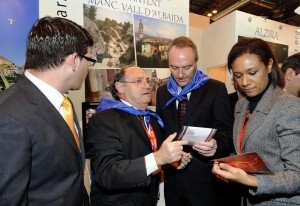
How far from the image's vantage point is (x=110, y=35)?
9.45 ft

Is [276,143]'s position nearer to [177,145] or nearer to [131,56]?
[177,145]

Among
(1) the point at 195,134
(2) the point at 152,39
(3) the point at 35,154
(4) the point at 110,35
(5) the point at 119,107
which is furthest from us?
(2) the point at 152,39

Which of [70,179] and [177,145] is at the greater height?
[177,145]

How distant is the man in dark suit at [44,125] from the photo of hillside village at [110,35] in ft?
4.67

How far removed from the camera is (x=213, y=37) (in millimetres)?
4957

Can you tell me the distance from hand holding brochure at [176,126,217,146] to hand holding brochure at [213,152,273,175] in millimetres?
241

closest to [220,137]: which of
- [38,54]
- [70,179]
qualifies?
[70,179]

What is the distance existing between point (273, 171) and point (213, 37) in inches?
155

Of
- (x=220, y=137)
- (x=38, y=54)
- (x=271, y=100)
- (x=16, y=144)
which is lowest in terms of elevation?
(x=220, y=137)

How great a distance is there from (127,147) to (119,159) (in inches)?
5.4

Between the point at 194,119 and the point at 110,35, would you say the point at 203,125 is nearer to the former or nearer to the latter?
the point at 194,119

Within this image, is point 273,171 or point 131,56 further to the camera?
point 131,56

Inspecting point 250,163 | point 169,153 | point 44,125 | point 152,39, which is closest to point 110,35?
point 152,39

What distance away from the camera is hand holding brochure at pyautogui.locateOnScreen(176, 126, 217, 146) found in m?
1.51
